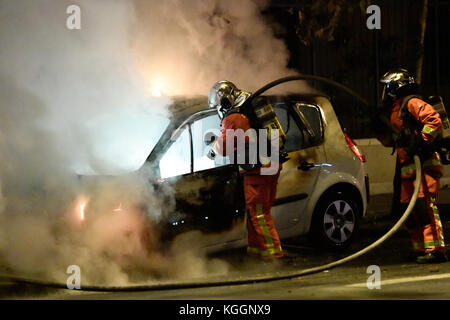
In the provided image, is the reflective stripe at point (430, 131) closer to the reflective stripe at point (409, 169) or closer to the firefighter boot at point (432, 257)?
the reflective stripe at point (409, 169)

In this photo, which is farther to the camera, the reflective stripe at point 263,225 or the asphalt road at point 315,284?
the reflective stripe at point 263,225

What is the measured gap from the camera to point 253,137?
326 inches

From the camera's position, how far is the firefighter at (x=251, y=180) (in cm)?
820

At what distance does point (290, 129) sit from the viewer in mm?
8930

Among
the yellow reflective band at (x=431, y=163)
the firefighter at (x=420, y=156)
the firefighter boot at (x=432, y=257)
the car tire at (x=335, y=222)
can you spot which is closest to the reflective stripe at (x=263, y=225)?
the car tire at (x=335, y=222)

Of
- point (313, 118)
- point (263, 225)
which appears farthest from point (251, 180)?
point (313, 118)

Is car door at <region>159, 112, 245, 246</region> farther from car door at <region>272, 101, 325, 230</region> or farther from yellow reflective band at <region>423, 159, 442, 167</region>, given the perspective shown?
yellow reflective band at <region>423, 159, 442, 167</region>

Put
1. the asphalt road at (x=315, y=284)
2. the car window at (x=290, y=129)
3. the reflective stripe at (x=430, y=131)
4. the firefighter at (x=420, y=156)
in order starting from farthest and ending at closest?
1. the car window at (x=290, y=129)
2. the firefighter at (x=420, y=156)
3. the reflective stripe at (x=430, y=131)
4. the asphalt road at (x=315, y=284)

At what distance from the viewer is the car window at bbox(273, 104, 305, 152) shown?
8875 millimetres

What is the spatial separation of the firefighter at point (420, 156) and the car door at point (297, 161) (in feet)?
2.77

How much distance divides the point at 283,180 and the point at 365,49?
25.8 feet

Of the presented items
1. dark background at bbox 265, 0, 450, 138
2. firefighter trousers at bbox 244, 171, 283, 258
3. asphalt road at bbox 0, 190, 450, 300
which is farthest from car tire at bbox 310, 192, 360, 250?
dark background at bbox 265, 0, 450, 138
